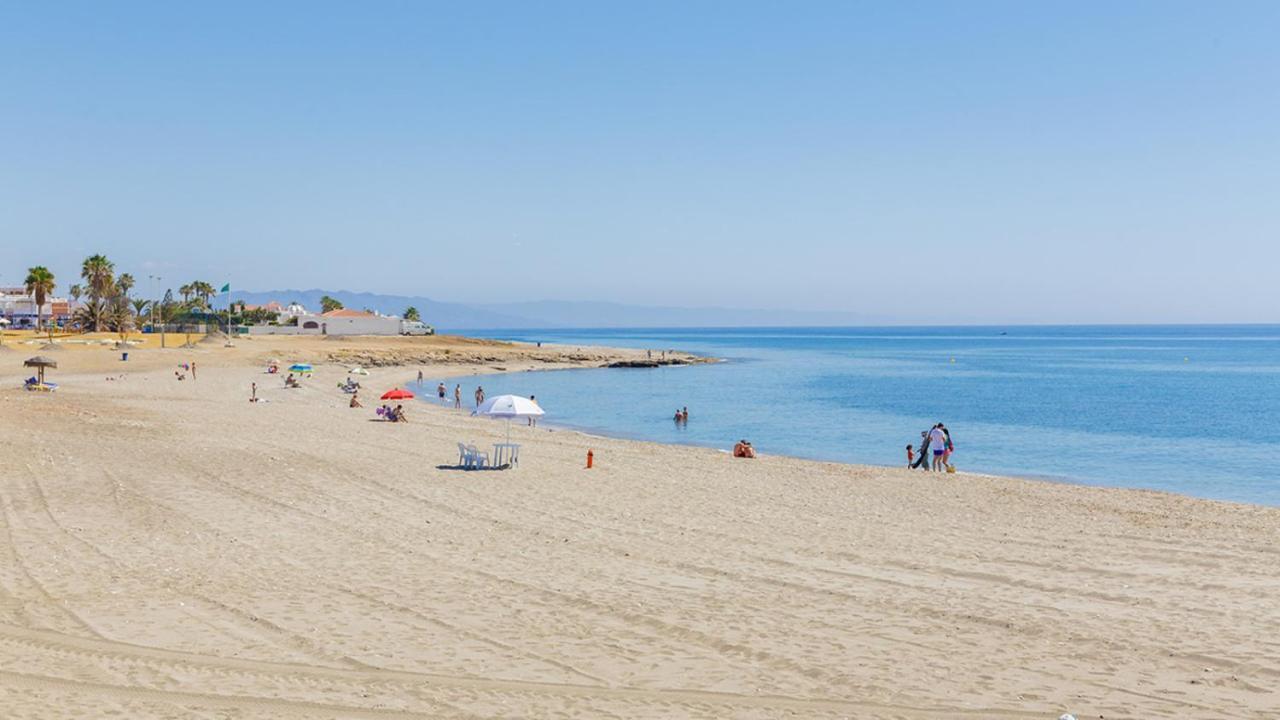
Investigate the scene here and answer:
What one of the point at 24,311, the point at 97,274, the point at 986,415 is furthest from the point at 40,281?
the point at 986,415

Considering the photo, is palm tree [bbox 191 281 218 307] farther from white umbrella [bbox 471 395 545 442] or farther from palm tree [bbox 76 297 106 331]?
white umbrella [bbox 471 395 545 442]

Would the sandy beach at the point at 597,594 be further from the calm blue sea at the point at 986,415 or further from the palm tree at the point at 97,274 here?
the palm tree at the point at 97,274

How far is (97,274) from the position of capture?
113m

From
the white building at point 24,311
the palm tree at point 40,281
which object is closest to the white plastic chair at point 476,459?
the palm tree at point 40,281

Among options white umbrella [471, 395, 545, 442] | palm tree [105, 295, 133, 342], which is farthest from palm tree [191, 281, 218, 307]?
white umbrella [471, 395, 545, 442]

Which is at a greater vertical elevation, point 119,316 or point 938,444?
point 119,316

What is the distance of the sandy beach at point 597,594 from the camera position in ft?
28.0

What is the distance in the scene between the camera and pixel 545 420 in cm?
4978

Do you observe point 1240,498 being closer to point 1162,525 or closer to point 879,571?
point 1162,525

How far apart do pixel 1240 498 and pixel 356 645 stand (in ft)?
88.0

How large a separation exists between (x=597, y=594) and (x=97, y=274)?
119 metres

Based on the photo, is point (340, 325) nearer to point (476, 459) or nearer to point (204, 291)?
point (204, 291)

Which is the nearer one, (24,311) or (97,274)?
(97,274)

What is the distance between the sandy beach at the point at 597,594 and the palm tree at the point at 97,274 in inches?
3980
